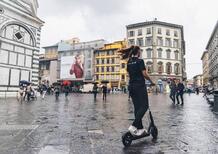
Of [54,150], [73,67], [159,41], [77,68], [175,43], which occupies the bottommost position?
[54,150]

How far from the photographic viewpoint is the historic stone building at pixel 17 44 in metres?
21.0

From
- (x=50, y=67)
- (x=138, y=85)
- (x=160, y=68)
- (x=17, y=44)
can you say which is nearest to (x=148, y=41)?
(x=160, y=68)

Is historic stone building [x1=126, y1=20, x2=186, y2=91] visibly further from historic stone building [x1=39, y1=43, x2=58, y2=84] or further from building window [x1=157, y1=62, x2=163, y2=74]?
historic stone building [x1=39, y1=43, x2=58, y2=84]

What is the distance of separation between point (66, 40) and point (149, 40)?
34.1 m

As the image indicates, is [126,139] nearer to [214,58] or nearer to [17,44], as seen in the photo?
[17,44]

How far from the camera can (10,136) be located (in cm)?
440

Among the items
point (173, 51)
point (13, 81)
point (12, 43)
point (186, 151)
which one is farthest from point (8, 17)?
point (173, 51)

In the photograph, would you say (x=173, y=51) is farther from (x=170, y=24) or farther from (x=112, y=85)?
(x=112, y=85)

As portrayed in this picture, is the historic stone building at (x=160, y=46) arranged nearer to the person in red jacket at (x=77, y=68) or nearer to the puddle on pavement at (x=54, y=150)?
the person in red jacket at (x=77, y=68)

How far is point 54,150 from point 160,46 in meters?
60.7

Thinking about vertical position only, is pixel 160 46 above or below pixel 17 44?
above

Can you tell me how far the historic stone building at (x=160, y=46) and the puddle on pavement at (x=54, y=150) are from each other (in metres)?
56.9

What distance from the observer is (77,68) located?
71375mm

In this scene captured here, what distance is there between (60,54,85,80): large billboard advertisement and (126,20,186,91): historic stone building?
18385 millimetres
